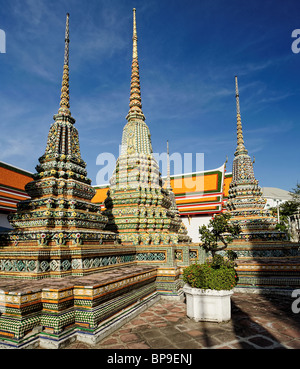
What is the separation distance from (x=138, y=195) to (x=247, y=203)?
261 inches

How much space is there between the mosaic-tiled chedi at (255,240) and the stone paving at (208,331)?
2504 mm

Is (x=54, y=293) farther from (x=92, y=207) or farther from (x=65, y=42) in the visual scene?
(x=65, y=42)

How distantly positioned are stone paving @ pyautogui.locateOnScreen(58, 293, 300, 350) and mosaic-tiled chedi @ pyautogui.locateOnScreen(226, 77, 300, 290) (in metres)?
2.50

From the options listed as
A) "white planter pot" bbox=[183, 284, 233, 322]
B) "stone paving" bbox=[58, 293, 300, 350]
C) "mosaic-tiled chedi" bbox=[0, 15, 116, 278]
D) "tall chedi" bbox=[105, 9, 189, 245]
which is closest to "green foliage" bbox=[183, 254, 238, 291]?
"white planter pot" bbox=[183, 284, 233, 322]

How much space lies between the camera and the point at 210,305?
5.81m

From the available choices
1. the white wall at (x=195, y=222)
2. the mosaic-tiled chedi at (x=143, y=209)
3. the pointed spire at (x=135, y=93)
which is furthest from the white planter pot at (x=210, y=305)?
the white wall at (x=195, y=222)

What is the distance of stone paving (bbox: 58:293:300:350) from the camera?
4500 mm

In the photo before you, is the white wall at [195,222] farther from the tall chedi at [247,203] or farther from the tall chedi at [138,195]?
the tall chedi at [138,195]

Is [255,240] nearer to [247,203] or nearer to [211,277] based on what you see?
[247,203]

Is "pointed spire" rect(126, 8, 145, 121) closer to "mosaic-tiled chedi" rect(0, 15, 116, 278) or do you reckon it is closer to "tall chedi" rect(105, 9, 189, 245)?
"tall chedi" rect(105, 9, 189, 245)

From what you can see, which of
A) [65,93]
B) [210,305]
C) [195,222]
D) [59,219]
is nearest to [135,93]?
[65,93]

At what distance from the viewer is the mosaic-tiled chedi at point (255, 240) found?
31.2 feet

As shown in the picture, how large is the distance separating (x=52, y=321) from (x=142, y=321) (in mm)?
2275
